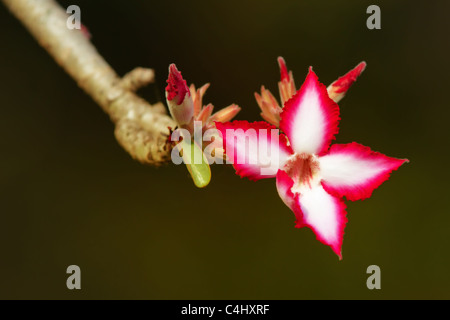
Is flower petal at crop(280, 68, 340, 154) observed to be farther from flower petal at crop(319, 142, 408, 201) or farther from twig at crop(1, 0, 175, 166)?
twig at crop(1, 0, 175, 166)

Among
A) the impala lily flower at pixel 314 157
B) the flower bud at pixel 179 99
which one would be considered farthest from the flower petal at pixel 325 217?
the flower bud at pixel 179 99

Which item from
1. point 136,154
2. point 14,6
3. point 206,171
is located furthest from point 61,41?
point 206,171

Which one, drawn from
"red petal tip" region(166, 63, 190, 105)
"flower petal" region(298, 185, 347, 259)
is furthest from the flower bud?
"flower petal" region(298, 185, 347, 259)

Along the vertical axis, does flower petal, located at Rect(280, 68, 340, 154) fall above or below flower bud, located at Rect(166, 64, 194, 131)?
below

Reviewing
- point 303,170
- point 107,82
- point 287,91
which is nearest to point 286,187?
point 303,170

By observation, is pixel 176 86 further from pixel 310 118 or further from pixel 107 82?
pixel 107 82

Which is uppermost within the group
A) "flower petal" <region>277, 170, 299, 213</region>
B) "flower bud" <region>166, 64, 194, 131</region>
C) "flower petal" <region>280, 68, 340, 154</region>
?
"flower bud" <region>166, 64, 194, 131</region>

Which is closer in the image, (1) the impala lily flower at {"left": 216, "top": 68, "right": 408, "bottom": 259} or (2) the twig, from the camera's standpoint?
(1) the impala lily flower at {"left": 216, "top": 68, "right": 408, "bottom": 259}
